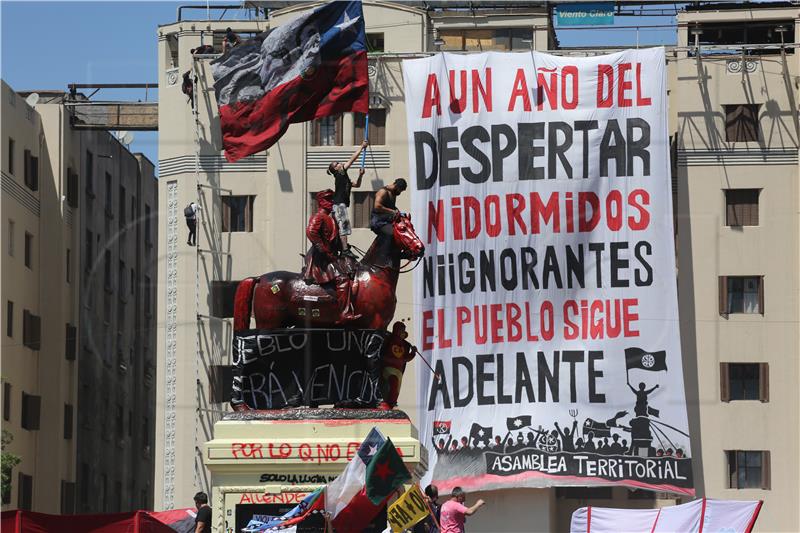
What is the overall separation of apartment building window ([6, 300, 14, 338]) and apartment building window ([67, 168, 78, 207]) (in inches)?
259

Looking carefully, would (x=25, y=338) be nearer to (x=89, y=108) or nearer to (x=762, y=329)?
(x=89, y=108)

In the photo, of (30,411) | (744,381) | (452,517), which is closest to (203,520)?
(452,517)

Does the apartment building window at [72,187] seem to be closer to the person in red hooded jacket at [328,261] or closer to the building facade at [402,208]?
the building facade at [402,208]

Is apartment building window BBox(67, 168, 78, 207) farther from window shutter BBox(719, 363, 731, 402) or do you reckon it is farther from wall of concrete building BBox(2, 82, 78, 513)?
window shutter BBox(719, 363, 731, 402)

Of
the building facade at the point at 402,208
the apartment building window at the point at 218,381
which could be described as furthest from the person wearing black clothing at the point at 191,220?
the apartment building window at the point at 218,381

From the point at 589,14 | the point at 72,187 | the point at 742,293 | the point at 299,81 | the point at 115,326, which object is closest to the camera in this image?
the point at 299,81

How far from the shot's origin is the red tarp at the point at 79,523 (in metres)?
28.6

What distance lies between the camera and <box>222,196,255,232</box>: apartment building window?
231 feet

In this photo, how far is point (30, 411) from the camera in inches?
2849

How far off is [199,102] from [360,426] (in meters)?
40.4

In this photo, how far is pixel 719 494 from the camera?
2635 inches

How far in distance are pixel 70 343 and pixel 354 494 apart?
47728 mm

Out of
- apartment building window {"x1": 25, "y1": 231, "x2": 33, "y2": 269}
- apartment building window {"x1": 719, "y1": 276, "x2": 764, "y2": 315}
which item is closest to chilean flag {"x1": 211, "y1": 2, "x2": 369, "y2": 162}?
apartment building window {"x1": 719, "y1": 276, "x2": 764, "y2": 315}

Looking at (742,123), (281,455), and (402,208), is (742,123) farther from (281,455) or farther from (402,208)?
(281,455)
